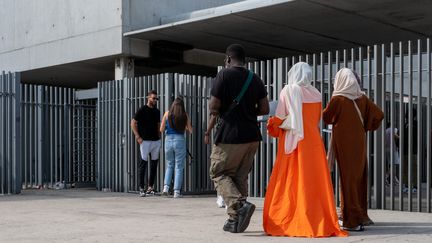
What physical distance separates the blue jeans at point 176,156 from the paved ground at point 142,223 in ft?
2.32

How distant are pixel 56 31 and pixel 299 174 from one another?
36.9 feet

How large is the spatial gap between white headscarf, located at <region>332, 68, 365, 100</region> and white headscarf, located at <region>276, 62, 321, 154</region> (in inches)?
11.4

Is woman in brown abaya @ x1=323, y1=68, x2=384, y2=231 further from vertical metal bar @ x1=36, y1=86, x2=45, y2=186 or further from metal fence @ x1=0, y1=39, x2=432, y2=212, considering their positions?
vertical metal bar @ x1=36, y1=86, x2=45, y2=186

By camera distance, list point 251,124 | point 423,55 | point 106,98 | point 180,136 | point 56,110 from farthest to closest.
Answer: point 56,110 < point 106,98 < point 180,136 < point 423,55 < point 251,124

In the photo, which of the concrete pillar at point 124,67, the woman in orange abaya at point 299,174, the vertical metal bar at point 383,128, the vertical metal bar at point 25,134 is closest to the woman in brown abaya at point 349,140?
the woman in orange abaya at point 299,174

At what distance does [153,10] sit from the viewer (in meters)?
15.0

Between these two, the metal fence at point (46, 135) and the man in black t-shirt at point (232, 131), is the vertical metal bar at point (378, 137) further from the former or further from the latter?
the metal fence at point (46, 135)

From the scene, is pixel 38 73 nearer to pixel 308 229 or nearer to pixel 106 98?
pixel 106 98

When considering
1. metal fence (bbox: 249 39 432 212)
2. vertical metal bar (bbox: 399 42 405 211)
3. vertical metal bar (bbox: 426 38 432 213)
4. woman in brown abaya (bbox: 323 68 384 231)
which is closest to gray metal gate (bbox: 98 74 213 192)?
metal fence (bbox: 249 39 432 212)

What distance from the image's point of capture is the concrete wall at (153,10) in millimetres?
14656

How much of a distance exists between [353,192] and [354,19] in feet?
22.0

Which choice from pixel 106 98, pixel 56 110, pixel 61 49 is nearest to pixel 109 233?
pixel 106 98

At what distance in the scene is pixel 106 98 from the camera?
1378cm

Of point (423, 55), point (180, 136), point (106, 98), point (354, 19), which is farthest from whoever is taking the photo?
point (106, 98)
